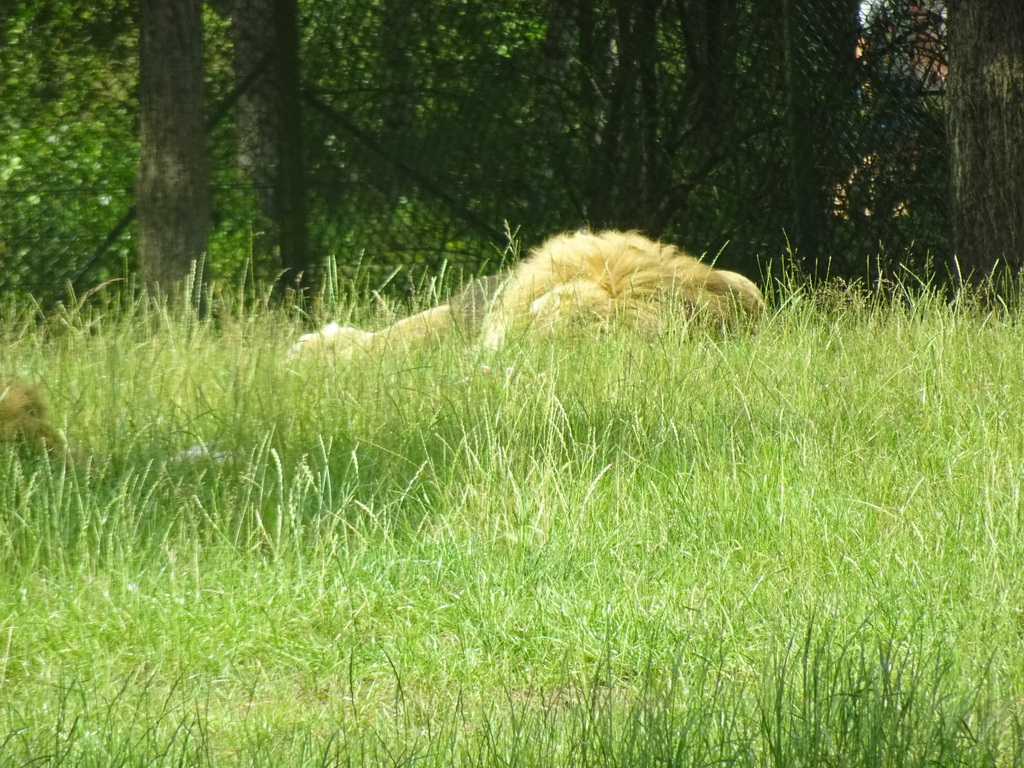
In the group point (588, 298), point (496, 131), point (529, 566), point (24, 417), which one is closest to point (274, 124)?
point (496, 131)

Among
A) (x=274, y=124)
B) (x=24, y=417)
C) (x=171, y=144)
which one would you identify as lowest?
(x=24, y=417)

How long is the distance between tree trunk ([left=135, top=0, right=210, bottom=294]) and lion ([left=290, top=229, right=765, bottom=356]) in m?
1.39

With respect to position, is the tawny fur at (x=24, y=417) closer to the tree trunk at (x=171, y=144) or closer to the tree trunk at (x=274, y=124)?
the tree trunk at (x=171, y=144)

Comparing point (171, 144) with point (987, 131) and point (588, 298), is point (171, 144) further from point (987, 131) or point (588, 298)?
point (987, 131)

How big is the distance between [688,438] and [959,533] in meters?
1.13

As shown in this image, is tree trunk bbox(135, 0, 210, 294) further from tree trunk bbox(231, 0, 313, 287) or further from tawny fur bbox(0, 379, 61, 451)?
tawny fur bbox(0, 379, 61, 451)

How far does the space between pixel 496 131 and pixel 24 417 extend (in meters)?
5.05

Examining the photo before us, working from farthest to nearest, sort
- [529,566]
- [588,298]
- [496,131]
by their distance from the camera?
[496,131] → [588,298] → [529,566]

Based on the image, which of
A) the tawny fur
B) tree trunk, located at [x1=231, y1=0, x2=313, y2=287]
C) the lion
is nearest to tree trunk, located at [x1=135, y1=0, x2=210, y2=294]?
tree trunk, located at [x1=231, y1=0, x2=313, y2=287]

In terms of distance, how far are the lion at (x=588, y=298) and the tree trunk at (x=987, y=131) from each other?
1.44m

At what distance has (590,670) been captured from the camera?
277 centimetres

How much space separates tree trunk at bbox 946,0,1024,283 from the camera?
266 inches

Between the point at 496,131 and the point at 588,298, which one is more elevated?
the point at 496,131

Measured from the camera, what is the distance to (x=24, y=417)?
161 inches
